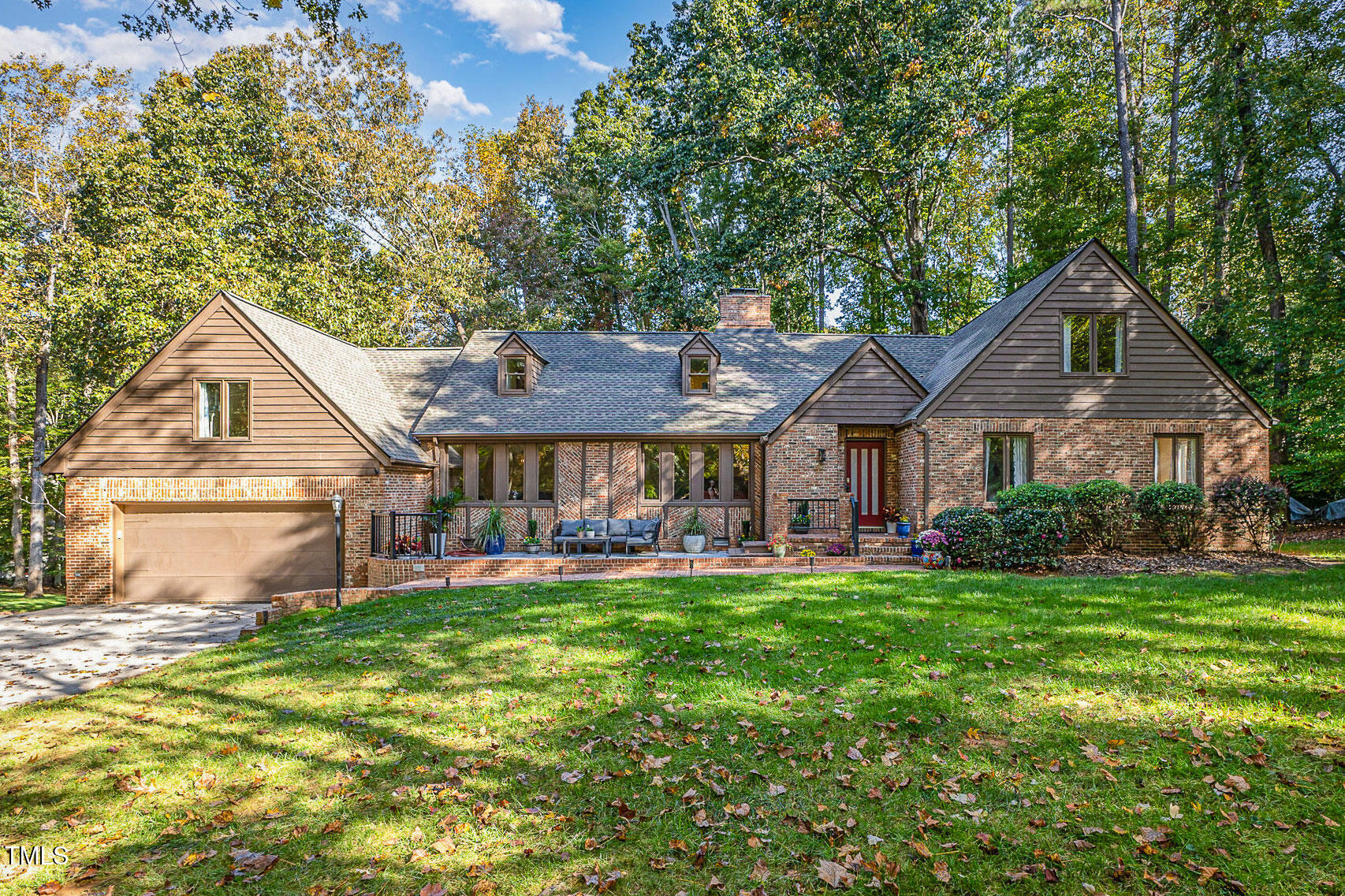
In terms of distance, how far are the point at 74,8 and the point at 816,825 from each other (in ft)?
31.4

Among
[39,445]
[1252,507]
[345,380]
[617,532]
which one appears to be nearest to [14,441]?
[39,445]

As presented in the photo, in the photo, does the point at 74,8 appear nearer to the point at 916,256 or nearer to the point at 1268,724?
the point at 1268,724

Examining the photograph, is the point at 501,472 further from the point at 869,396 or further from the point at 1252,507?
the point at 1252,507

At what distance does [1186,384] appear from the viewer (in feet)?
48.6

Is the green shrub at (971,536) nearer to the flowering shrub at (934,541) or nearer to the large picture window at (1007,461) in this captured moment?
the flowering shrub at (934,541)

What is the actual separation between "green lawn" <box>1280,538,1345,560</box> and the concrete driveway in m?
20.7

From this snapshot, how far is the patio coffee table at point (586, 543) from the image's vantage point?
48.1 feet

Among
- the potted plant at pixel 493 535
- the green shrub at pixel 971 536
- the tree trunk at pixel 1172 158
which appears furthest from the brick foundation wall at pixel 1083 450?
the potted plant at pixel 493 535

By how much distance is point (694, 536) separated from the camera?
15.4 m

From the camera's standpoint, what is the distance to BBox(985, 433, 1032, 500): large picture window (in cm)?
1496

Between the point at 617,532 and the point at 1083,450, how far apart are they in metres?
11.6

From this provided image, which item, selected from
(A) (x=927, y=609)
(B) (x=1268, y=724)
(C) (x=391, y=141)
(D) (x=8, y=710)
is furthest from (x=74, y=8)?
(C) (x=391, y=141)

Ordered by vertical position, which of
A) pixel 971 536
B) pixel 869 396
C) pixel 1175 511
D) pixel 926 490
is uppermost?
pixel 869 396

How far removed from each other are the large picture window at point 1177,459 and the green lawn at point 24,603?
2622 cm
